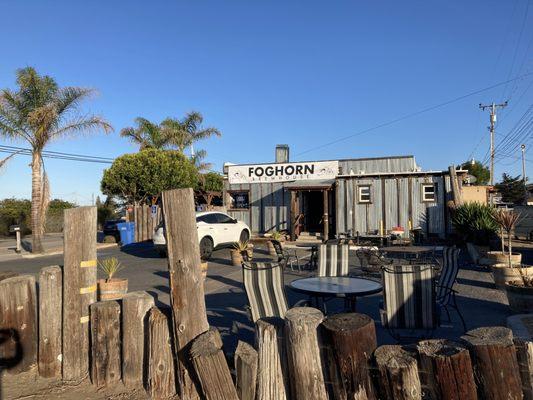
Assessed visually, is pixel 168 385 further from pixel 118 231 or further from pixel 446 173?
pixel 118 231

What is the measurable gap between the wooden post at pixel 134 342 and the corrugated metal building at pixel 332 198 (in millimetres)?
14625

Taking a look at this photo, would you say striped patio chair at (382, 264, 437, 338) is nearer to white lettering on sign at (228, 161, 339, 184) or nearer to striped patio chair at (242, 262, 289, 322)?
striped patio chair at (242, 262, 289, 322)

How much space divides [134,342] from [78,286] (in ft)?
2.76

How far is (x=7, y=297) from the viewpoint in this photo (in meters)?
4.39

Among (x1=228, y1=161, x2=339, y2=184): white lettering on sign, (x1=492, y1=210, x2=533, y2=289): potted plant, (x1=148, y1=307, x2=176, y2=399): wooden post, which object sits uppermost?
(x1=228, y1=161, x2=339, y2=184): white lettering on sign

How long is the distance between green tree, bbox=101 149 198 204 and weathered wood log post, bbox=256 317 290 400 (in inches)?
724

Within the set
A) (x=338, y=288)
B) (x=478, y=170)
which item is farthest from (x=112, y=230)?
(x=478, y=170)

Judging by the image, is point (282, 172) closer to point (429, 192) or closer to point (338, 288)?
point (429, 192)

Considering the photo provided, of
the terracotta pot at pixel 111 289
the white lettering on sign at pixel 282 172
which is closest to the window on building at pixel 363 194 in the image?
the white lettering on sign at pixel 282 172

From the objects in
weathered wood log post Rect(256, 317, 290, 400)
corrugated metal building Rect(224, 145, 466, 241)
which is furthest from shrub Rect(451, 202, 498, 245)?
weathered wood log post Rect(256, 317, 290, 400)

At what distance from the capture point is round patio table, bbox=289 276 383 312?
4.85m

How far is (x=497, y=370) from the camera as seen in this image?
9.07 ft

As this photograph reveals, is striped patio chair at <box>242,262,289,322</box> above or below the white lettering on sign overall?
below

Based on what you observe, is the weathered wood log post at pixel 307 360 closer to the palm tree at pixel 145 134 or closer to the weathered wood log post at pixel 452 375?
the weathered wood log post at pixel 452 375
